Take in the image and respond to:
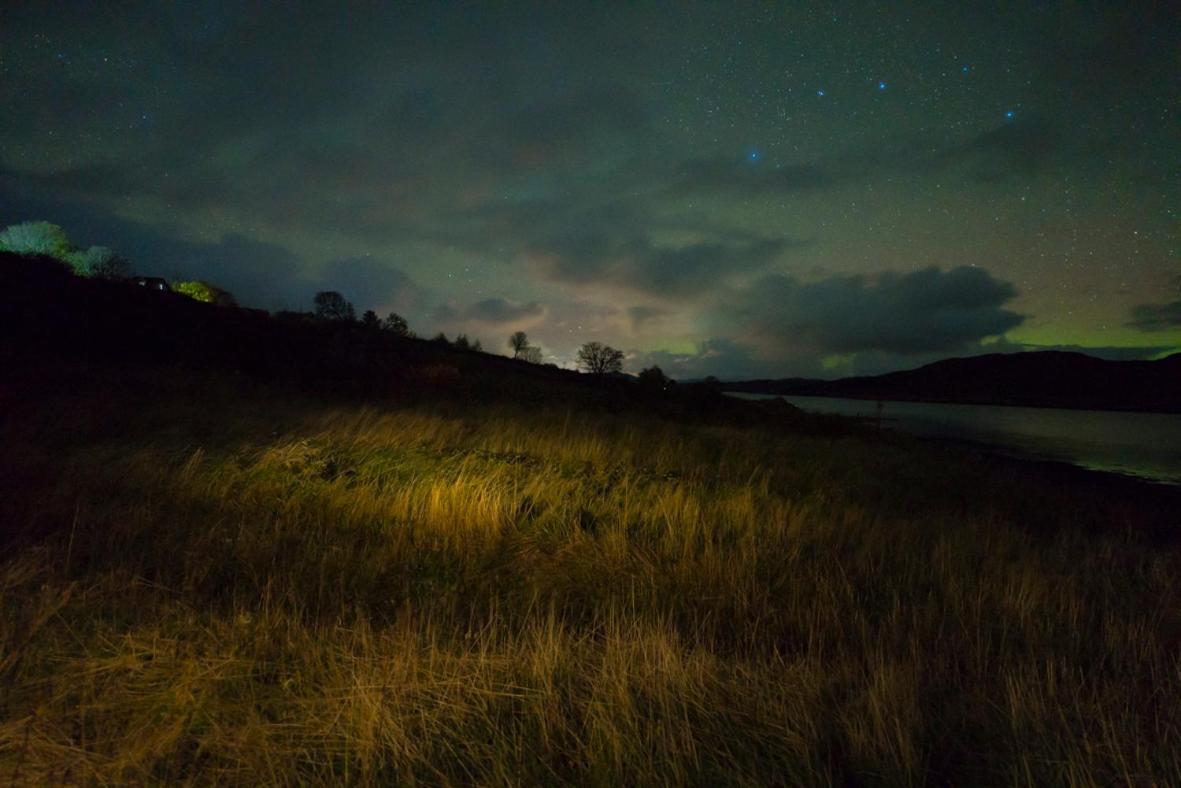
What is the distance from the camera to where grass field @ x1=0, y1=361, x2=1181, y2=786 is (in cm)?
175

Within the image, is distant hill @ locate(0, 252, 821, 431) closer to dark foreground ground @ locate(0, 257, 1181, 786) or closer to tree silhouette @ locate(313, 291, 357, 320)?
dark foreground ground @ locate(0, 257, 1181, 786)

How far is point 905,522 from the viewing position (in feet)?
18.3

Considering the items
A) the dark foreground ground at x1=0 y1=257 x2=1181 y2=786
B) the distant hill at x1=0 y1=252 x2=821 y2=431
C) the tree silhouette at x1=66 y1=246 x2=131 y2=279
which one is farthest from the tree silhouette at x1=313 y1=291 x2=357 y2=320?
the dark foreground ground at x1=0 y1=257 x2=1181 y2=786

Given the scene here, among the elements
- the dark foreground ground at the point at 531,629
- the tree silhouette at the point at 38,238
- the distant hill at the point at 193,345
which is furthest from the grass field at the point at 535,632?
the tree silhouette at the point at 38,238

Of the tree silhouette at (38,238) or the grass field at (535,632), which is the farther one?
the tree silhouette at (38,238)

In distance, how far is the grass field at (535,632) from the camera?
1753 mm

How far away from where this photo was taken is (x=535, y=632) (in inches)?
102

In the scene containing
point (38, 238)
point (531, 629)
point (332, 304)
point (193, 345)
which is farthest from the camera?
point (332, 304)

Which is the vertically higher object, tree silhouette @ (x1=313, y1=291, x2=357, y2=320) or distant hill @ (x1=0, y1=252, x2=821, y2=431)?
tree silhouette @ (x1=313, y1=291, x2=357, y2=320)

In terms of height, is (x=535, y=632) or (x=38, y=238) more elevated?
(x=38, y=238)

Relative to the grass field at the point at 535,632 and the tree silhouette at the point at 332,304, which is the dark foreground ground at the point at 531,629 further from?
the tree silhouette at the point at 332,304

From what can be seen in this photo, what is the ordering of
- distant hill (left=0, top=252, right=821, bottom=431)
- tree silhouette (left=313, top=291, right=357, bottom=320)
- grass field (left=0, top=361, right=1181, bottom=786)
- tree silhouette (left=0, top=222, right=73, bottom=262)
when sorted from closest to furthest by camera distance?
grass field (left=0, top=361, right=1181, bottom=786), distant hill (left=0, top=252, right=821, bottom=431), tree silhouette (left=0, top=222, right=73, bottom=262), tree silhouette (left=313, top=291, right=357, bottom=320)

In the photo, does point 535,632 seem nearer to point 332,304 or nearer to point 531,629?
point 531,629

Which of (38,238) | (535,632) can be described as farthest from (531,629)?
(38,238)
